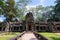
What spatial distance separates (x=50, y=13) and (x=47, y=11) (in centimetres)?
301

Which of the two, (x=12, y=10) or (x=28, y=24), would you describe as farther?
(x=12, y=10)

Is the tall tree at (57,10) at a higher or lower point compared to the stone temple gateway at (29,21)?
higher

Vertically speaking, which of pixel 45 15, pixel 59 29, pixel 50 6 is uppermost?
pixel 50 6

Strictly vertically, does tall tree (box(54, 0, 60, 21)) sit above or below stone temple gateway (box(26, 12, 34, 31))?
above

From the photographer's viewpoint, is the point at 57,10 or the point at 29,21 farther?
the point at 57,10

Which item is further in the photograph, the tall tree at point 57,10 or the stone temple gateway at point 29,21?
the tall tree at point 57,10

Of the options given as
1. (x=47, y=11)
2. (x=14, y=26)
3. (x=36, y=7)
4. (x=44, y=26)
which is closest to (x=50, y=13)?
(x=47, y=11)

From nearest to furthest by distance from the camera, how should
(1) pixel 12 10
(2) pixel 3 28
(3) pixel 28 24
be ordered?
(3) pixel 28 24, (1) pixel 12 10, (2) pixel 3 28

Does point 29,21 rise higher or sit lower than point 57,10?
lower

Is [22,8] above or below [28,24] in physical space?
above

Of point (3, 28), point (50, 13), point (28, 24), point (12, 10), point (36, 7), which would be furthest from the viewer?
point (50, 13)

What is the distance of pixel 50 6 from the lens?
64812 mm

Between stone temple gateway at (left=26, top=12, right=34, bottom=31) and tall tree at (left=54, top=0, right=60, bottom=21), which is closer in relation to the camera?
stone temple gateway at (left=26, top=12, right=34, bottom=31)

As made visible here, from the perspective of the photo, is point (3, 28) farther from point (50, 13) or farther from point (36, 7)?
point (50, 13)
